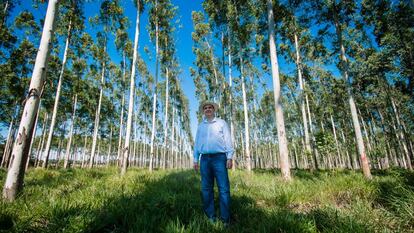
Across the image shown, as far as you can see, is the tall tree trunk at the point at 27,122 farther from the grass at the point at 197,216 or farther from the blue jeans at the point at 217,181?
the blue jeans at the point at 217,181

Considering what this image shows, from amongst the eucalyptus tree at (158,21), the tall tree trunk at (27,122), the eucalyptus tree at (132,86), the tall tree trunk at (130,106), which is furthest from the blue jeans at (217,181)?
the eucalyptus tree at (158,21)

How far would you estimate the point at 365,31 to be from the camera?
15.3m

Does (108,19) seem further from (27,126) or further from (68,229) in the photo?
(68,229)

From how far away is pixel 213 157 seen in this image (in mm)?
3145

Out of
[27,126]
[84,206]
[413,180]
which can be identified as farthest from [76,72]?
[413,180]

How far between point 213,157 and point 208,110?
0.83 meters

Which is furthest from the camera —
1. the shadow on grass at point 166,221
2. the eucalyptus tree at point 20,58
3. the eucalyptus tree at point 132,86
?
the eucalyptus tree at point 20,58

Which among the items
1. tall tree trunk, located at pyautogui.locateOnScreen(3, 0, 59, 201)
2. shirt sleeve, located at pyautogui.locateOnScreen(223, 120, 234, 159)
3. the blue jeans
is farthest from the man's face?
tall tree trunk, located at pyautogui.locateOnScreen(3, 0, 59, 201)

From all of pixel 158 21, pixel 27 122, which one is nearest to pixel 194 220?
pixel 27 122

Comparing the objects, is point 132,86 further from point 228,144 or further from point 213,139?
point 228,144

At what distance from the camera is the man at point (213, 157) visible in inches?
116

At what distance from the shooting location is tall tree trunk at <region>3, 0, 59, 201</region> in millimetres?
3484

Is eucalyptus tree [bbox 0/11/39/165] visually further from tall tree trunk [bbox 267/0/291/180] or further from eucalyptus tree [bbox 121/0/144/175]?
tall tree trunk [bbox 267/0/291/180]

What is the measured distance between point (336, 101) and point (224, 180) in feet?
95.5
